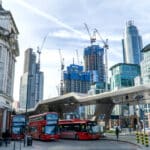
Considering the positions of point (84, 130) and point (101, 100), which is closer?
point (84, 130)

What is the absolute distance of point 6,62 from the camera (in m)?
38.0

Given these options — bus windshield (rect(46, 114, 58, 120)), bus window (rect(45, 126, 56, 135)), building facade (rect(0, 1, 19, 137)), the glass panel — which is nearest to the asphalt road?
bus window (rect(45, 126, 56, 135))

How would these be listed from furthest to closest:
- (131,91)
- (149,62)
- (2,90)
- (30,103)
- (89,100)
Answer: (149,62) → (30,103) → (89,100) → (131,91) → (2,90)

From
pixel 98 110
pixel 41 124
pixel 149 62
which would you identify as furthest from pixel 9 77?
pixel 149 62

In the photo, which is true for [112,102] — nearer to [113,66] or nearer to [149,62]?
Answer: [149,62]

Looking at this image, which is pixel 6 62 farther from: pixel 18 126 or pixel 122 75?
pixel 122 75

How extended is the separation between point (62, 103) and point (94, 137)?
45257 millimetres

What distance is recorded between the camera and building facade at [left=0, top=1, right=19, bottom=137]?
120 feet

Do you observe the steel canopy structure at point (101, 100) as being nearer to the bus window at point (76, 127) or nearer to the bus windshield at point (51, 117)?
the bus window at point (76, 127)

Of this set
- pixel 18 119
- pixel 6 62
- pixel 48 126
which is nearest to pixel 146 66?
pixel 18 119

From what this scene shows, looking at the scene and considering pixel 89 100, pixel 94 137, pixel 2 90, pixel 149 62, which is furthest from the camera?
pixel 149 62

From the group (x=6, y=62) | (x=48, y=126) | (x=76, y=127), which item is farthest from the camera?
(x=76, y=127)

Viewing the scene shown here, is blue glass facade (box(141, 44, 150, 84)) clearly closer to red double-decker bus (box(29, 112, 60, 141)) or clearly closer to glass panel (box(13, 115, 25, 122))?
glass panel (box(13, 115, 25, 122))

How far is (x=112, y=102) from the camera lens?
69312 mm
